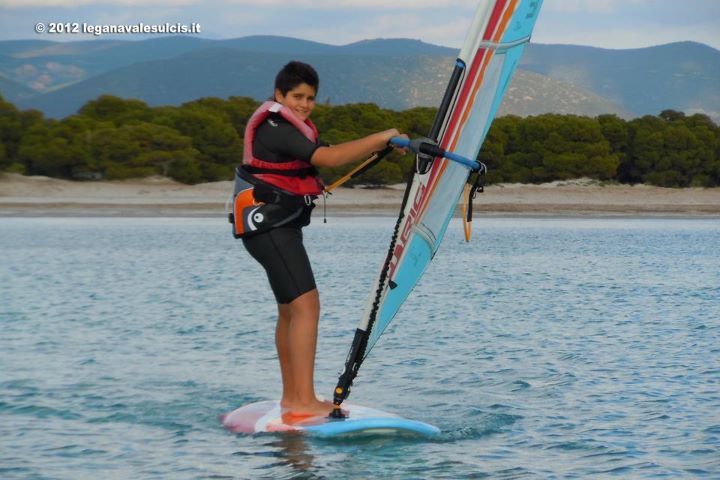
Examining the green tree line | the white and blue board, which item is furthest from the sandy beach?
the white and blue board

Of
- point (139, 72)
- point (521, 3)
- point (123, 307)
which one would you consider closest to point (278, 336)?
point (521, 3)

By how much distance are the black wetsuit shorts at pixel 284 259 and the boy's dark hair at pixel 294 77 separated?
705 millimetres

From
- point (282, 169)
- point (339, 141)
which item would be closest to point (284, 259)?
point (282, 169)

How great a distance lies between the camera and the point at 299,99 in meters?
6.11

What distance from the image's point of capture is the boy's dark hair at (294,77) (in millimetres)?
6074

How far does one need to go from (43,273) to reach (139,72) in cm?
17613

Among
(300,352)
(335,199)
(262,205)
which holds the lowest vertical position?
(300,352)

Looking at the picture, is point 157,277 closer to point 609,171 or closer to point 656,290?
point 656,290

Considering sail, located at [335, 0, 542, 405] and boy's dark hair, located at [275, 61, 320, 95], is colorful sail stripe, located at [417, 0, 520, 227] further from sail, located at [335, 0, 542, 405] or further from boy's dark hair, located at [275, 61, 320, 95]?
boy's dark hair, located at [275, 61, 320, 95]

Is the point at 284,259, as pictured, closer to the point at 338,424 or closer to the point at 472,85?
the point at 338,424

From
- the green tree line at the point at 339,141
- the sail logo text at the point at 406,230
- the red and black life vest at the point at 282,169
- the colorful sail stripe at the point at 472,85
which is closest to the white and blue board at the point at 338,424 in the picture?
the sail logo text at the point at 406,230

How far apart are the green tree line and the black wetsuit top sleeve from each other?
114 ft

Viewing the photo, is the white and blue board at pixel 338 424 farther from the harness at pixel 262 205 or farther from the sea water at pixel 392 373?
the harness at pixel 262 205

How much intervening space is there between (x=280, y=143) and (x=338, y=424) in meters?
1.52
